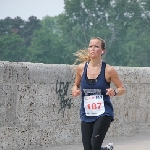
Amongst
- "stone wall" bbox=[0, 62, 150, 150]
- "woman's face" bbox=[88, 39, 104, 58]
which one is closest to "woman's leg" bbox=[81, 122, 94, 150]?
"woman's face" bbox=[88, 39, 104, 58]

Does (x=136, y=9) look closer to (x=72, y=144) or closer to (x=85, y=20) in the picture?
(x=85, y=20)

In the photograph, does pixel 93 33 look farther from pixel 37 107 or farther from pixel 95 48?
pixel 95 48

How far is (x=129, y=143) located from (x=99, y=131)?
326 centimetres

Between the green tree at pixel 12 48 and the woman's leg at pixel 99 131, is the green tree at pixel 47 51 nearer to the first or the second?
the green tree at pixel 12 48

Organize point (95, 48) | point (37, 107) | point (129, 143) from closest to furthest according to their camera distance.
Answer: point (95, 48), point (37, 107), point (129, 143)

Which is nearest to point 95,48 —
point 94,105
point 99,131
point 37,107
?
point 94,105

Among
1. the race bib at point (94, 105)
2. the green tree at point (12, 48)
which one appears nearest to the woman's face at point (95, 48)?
the race bib at point (94, 105)

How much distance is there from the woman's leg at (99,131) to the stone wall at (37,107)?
180 centimetres

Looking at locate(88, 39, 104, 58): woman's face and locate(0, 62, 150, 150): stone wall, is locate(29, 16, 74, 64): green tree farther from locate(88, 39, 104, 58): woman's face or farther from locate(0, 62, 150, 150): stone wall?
locate(88, 39, 104, 58): woman's face

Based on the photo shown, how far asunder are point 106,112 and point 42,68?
7.20 feet

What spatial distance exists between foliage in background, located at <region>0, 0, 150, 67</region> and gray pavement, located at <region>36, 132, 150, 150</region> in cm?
7521

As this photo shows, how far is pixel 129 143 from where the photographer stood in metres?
7.65

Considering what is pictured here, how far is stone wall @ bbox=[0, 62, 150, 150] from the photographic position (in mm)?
6086

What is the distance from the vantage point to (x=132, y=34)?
87688mm
